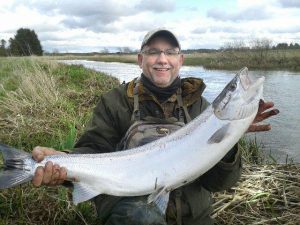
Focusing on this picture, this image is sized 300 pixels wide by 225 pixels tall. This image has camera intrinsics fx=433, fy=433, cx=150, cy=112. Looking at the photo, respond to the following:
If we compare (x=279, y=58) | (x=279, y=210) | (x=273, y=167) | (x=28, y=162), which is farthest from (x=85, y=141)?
(x=279, y=58)

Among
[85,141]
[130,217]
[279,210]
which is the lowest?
[279,210]

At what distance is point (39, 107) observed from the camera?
28.9ft

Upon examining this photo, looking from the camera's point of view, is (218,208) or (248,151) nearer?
(218,208)

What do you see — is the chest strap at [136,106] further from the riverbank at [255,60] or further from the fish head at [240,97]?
the riverbank at [255,60]

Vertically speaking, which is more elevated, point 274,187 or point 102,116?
point 102,116

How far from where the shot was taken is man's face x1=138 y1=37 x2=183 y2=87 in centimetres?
387

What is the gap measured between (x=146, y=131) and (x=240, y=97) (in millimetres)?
937

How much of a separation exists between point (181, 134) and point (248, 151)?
407cm

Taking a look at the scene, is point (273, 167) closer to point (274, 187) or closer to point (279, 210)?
point (274, 187)

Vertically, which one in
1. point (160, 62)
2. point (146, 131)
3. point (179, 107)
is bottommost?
point (146, 131)

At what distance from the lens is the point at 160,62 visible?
12.7 feet

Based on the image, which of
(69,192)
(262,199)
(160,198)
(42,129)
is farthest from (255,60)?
(160,198)

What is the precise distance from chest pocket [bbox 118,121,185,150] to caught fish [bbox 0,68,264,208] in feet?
1.19

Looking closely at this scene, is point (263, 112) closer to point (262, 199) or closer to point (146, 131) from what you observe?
point (146, 131)
